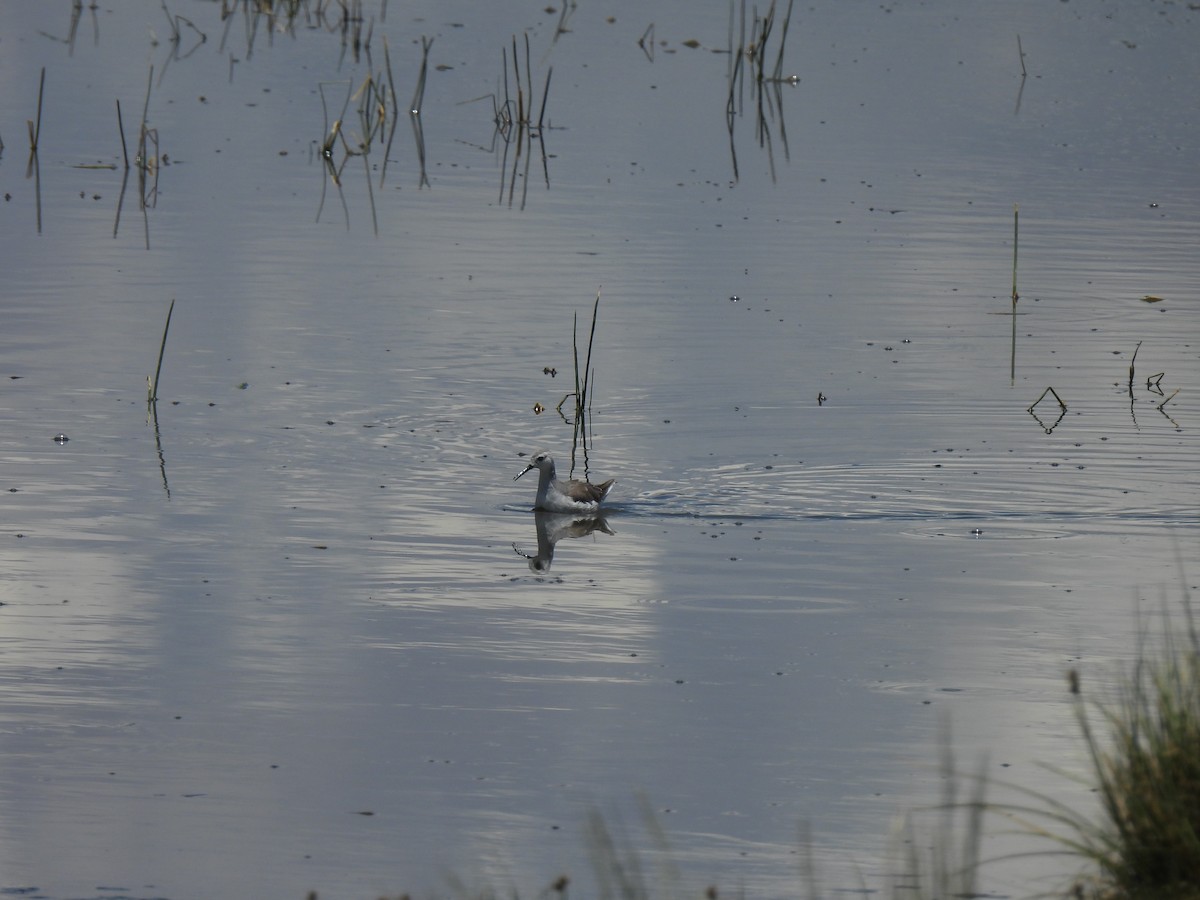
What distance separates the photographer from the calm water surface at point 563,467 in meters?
8.80

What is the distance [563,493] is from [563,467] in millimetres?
1610

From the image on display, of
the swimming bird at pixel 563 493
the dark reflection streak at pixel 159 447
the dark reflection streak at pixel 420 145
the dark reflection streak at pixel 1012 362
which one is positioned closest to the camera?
the swimming bird at pixel 563 493

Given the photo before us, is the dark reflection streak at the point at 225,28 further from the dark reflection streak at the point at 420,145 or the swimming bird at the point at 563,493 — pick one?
the swimming bird at the point at 563,493

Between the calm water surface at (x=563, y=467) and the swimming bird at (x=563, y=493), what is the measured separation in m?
0.31

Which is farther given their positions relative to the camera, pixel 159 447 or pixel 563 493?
pixel 159 447

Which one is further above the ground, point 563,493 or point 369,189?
point 369,189

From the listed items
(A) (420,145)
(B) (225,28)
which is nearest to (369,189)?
(A) (420,145)

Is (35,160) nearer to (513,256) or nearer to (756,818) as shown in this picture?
(513,256)

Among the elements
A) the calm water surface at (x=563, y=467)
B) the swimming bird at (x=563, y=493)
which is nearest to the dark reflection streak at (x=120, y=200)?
the calm water surface at (x=563, y=467)

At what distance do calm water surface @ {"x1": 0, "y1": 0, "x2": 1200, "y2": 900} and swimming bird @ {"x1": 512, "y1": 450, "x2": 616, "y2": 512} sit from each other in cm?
31

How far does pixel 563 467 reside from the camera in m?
15.2

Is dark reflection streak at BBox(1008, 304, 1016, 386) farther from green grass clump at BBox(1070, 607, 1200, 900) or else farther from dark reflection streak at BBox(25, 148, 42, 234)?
dark reflection streak at BBox(25, 148, 42, 234)

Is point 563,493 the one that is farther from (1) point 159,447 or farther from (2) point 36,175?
(2) point 36,175

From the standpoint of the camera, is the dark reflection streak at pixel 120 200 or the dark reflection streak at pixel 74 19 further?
the dark reflection streak at pixel 74 19
